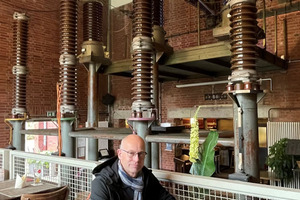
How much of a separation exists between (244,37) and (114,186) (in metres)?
1.57

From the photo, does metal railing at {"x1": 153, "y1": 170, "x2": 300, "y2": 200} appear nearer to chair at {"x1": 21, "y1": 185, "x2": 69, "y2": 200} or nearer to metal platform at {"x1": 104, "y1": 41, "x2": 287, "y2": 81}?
chair at {"x1": 21, "y1": 185, "x2": 69, "y2": 200}

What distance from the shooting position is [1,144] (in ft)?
21.9

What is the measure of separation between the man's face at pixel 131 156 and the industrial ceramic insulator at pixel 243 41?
99 cm

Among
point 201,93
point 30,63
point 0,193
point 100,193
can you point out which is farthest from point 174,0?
point 100,193

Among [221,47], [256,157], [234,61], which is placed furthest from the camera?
[221,47]

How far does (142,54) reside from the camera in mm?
2988

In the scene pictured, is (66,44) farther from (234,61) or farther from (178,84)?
(178,84)

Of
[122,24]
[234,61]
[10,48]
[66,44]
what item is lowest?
[234,61]

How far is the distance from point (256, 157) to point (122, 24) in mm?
8361

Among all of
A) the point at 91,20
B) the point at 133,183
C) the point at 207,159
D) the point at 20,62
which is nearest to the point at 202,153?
the point at 207,159

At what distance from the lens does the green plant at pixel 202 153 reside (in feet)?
6.20

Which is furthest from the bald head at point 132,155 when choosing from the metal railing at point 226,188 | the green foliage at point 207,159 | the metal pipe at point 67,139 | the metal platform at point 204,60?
the metal platform at point 204,60

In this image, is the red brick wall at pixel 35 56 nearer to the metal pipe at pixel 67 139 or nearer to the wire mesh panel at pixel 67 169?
the wire mesh panel at pixel 67 169

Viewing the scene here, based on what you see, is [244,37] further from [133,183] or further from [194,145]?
[133,183]
